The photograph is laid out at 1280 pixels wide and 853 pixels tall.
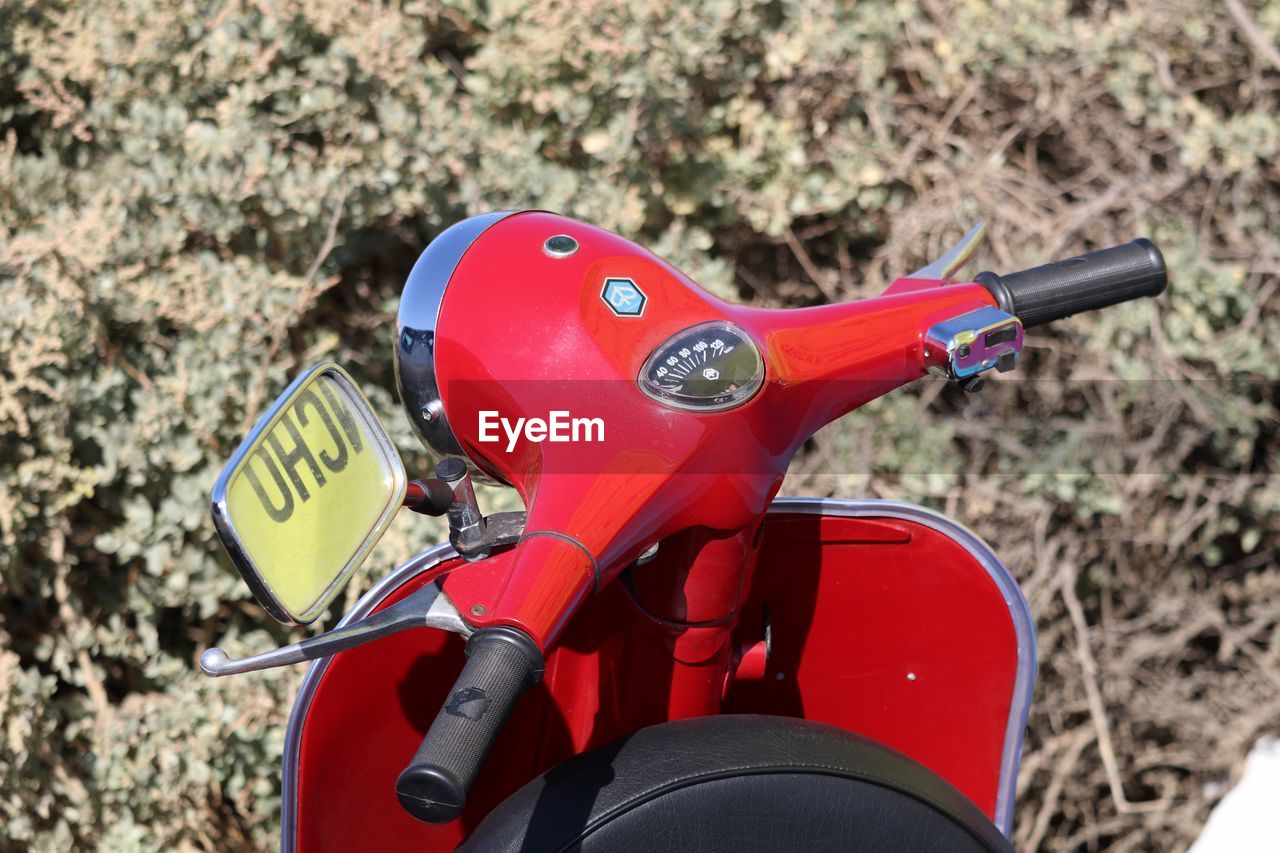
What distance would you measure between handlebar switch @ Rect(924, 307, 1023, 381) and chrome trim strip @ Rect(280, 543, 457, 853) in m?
0.50

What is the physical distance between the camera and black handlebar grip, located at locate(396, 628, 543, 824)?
823 mm

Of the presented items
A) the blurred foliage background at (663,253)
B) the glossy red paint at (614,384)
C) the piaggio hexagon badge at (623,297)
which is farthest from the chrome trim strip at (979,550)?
the blurred foliage background at (663,253)

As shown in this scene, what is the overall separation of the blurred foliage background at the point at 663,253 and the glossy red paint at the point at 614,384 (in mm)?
1229

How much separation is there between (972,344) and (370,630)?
0.60 metres

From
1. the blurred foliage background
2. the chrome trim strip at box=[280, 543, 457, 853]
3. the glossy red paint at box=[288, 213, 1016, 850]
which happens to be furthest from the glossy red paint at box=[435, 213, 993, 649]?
the blurred foliage background

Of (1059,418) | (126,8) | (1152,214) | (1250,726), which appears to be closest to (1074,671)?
(1250,726)

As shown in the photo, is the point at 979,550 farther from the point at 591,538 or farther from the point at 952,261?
the point at 591,538

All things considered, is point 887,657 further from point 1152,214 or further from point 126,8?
point 126,8

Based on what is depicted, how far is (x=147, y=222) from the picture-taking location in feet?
8.13

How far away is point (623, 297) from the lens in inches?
44.6

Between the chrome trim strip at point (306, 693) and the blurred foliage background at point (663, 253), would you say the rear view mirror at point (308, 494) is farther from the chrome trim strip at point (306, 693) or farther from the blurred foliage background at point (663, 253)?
the blurred foliage background at point (663, 253)

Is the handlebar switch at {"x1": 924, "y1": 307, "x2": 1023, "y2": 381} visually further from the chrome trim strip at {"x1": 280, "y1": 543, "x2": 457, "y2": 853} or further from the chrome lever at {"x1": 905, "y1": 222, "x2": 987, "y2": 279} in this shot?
the chrome trim strip at {"x1": 280, "y1": 543, "x2": 457, "y2": 853}

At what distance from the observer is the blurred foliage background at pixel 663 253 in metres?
2.26

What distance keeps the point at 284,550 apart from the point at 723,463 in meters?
0.38
